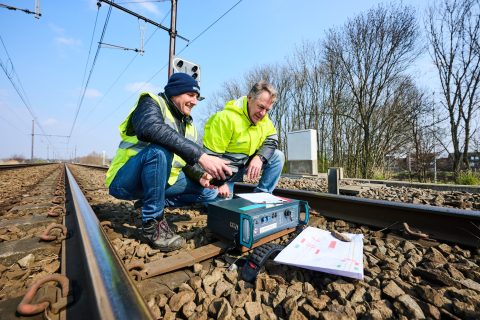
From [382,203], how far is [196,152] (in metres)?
1.81

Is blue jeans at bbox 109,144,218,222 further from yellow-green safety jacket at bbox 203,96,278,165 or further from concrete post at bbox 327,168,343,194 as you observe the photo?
concrete post at bbox 327,168,343,194

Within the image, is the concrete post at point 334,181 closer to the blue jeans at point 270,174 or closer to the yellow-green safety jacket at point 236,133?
the blue jeans at point 270,174

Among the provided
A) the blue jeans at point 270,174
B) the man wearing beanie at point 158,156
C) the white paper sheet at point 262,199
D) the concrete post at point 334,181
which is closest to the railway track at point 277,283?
the man wearing beanie at point 158,156

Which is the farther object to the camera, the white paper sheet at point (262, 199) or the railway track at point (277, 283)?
the white paper sheet at point (262, 199)

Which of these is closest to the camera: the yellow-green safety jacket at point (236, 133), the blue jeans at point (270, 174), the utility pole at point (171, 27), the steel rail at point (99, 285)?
the steel rail at point (99, 285)

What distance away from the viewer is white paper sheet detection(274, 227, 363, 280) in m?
1.24

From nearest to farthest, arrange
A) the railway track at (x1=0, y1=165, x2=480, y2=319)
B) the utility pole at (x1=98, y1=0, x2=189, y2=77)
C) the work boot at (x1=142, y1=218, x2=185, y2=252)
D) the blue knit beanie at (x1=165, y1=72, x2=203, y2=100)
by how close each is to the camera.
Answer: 1. the railway track at (x1=0, y1=165, x2=480, y2=319)
2. the work boot at (x1=142, y1=218, x2=185, y2=252)
3. the blue knit beanie at (x1=165, y1=72, x2=203, y2=100)
4. the utility pole at (x1=98, y1=0, x2=189, y2=77)

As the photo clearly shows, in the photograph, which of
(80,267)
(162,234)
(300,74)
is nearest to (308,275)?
(162,234)

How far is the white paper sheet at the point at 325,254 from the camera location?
48.8 inches

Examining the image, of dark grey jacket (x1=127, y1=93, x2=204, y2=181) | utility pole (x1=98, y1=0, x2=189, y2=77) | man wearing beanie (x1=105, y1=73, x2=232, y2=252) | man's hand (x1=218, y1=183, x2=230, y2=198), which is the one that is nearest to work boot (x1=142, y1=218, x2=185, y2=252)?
man wearing beanie (x1=105, y1=73, x2=232, y2=252)

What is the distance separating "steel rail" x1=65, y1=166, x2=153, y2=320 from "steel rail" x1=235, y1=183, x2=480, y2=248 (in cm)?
209

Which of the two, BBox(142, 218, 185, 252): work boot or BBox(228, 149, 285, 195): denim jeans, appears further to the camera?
BBox(228, 149, 285, 195): denim jeans

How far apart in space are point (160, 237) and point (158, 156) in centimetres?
60

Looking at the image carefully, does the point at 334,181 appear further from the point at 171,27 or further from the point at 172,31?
the point at 171,27
